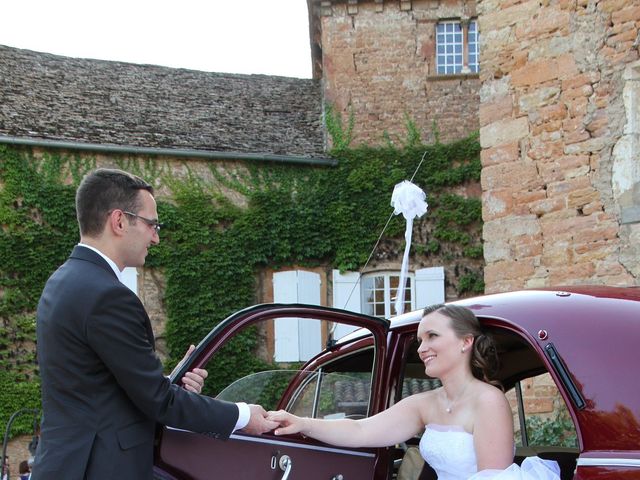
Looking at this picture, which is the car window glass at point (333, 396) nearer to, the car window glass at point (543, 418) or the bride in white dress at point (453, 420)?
the bride in white dress at point (453, 420)

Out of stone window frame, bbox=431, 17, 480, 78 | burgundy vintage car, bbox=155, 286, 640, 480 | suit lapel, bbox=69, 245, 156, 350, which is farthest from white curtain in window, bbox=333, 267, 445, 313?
suit lapel, bbox=69, 245, 156, 350

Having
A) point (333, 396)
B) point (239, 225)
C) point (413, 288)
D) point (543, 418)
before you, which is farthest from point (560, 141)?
point (239, 225)

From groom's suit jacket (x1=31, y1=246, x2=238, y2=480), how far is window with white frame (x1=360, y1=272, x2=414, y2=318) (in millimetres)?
12873

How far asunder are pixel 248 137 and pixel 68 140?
342 centimetres

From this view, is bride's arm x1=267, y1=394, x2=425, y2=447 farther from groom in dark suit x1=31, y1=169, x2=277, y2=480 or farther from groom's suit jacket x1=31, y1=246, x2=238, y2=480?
groom's suit jacket x1=31, y1=246, x2=238, y2=480

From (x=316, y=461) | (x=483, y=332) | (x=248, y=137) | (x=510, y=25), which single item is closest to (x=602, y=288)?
(x=483, y=332)

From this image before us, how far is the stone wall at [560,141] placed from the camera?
8.07 m

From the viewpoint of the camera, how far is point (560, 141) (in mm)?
8539

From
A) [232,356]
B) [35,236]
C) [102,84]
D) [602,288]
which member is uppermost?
[102,84]

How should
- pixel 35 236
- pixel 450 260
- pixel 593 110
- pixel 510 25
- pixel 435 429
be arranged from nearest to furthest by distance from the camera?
pixel 435 429 → pixel 593 110 → pixel 510 25 → pixel 35 236 → pixel 450 260

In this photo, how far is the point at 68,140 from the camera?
14734mm

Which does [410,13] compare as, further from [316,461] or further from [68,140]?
[316,461]

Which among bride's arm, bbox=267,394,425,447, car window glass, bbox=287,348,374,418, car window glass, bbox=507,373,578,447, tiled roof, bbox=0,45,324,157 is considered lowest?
car window glass, bbox=507,373,578,447

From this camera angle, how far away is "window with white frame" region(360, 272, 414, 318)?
1574 centimetres
